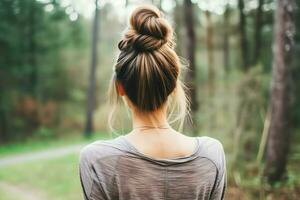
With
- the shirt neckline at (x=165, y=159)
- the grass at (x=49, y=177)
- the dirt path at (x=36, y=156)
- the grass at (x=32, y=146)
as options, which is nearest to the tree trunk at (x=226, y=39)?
the grass at (x=32, y=146)

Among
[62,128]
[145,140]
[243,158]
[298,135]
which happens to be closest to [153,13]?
[145,140]

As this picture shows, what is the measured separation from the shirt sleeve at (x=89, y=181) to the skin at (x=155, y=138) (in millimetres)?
177

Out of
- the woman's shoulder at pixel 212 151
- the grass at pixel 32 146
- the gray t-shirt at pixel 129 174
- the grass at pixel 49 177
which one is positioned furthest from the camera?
the grass at pixel 32 146

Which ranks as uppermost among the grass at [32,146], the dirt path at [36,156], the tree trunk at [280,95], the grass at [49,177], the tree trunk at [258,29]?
the tree trunk at [258,29]

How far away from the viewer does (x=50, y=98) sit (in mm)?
29125

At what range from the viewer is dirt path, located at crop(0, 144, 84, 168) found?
1444 centimetres

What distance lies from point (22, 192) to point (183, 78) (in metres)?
→ 8.19

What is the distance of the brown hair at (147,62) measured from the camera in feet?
5.32

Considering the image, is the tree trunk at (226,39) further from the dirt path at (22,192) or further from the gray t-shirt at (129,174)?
the gray t-shirt at (129,174)

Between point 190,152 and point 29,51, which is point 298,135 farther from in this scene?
point 29,51

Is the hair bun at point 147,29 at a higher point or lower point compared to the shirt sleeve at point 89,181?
higher

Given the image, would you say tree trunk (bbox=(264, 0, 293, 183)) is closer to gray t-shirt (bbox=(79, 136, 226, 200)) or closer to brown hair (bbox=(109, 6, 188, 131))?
brown hair (bbox=(109, 6, 188, 131))

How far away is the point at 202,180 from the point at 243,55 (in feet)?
67.0

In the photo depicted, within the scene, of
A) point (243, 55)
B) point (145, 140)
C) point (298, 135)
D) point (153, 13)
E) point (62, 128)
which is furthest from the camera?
point (62, 128)
